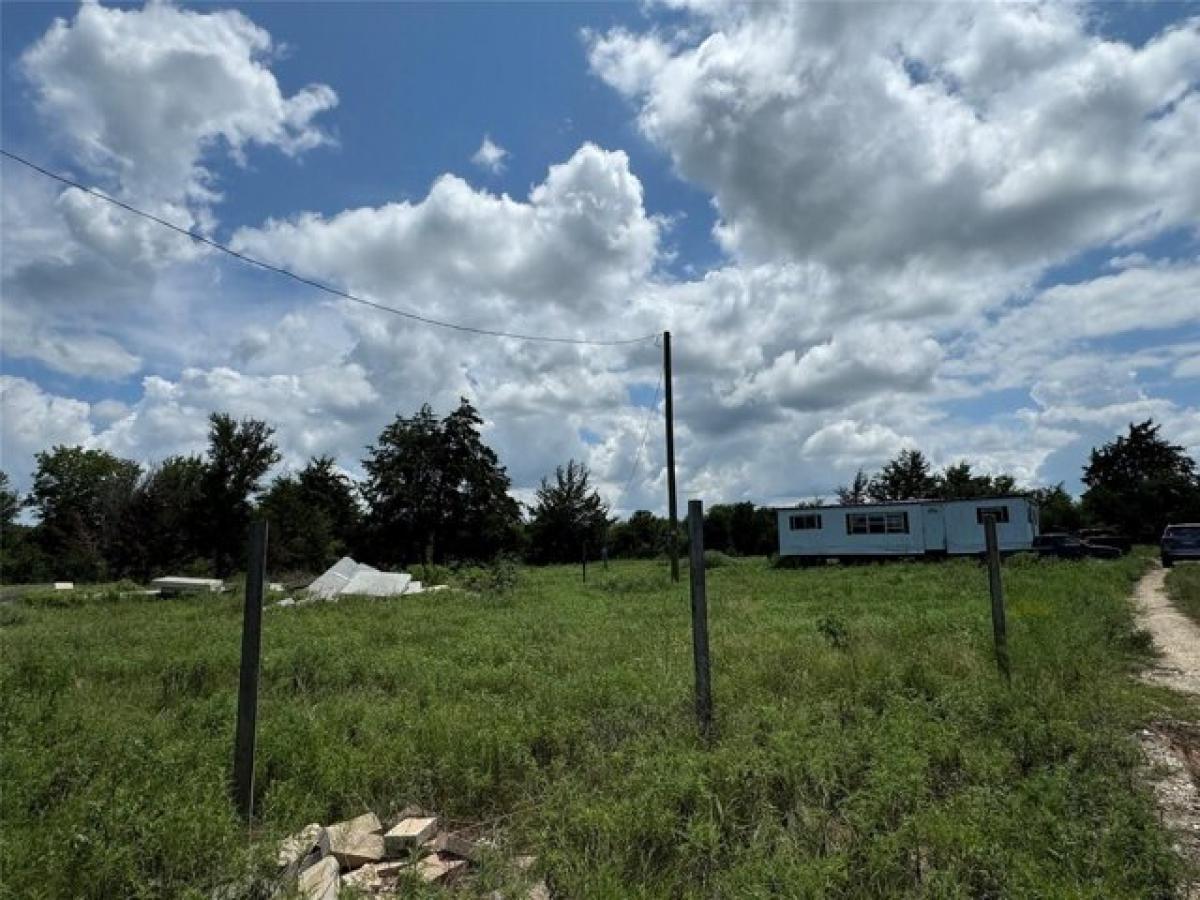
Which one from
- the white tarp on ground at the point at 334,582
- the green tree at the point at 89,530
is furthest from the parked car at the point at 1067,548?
the green tree at the point at 89,530

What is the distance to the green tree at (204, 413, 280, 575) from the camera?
40594mm

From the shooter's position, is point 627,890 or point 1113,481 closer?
point 627,890

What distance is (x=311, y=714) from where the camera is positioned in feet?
20.3

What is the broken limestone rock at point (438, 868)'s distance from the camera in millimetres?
3705

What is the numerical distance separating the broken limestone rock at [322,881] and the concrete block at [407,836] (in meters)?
0.35

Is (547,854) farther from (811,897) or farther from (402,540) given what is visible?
(402,540)

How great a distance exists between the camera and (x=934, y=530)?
31844mm

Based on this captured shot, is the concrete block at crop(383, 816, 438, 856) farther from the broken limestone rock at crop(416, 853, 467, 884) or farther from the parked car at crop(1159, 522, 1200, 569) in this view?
the parked car at crop(1159, 522, 1200, 569)

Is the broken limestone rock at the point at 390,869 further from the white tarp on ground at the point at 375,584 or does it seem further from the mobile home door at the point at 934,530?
the mobile home door at the point at 934,530

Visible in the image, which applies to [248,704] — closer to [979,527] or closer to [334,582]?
[334,582]

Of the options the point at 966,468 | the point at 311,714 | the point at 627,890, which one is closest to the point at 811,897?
the point at 627,890

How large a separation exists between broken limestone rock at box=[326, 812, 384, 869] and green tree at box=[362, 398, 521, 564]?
42.5 metres

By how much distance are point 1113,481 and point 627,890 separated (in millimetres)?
77290

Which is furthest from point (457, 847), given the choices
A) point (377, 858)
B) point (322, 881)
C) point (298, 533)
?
point (298, 533)
